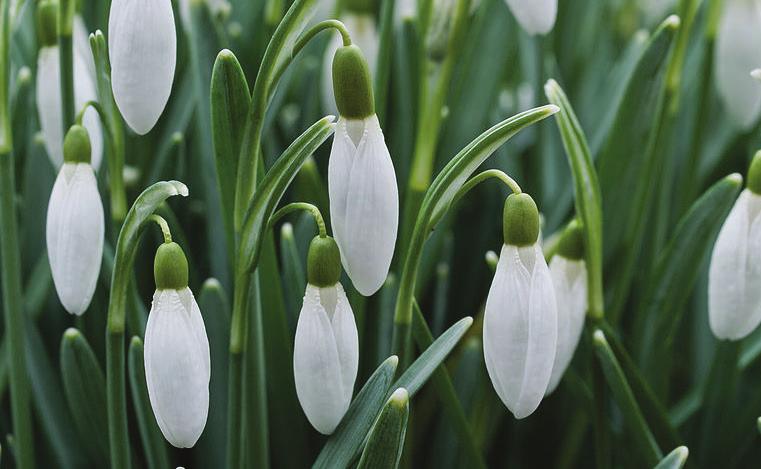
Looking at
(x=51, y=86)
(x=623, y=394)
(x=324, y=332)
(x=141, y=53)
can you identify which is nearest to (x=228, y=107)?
(x=141, y=53)

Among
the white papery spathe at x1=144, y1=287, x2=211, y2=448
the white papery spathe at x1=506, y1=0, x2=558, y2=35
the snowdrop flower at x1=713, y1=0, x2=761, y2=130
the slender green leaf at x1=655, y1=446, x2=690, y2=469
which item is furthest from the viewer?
the snowdrop flower at x1=713, y1=0, x2=761, y2=130

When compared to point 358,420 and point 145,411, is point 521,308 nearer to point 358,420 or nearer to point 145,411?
point 358,420

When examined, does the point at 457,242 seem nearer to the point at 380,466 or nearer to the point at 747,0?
the point at 747,0

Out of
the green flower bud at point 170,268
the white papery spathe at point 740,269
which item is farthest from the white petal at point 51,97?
the white papery spathe at point 740,269

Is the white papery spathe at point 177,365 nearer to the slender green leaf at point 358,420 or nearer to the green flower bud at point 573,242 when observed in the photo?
the slender green leaf at point 358,420

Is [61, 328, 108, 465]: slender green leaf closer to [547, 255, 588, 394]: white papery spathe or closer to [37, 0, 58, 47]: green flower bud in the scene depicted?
[37, 0, 58, 47]: green flower bud

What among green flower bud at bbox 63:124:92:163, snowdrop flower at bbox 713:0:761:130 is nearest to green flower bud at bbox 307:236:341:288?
green flower bud at bbox 63:124:92:163

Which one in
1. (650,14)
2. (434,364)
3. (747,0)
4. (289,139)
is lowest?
(434,364)

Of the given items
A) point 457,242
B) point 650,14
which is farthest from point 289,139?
point 650,14
